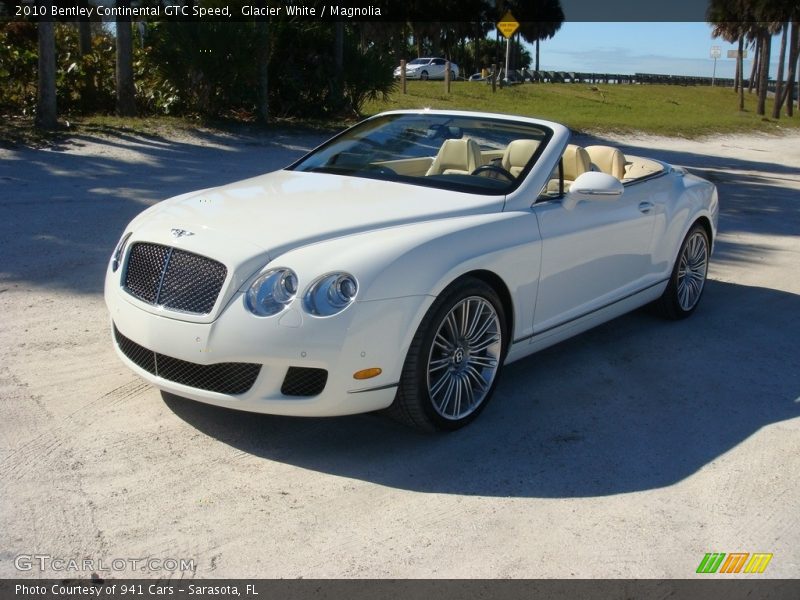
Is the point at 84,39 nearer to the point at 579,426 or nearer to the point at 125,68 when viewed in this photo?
the point at 125,68

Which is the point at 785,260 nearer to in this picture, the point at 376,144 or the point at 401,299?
the point at 376,144

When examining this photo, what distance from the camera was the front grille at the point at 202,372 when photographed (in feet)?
13.6

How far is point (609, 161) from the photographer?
22.3ft

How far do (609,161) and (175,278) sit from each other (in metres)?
3.70

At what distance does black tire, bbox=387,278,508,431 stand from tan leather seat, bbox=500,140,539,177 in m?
1.12

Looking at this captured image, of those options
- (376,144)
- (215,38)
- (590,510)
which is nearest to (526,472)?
(590,510)

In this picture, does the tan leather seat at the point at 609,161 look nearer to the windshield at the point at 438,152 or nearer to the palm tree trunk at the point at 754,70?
the windshield at the point at 438,152

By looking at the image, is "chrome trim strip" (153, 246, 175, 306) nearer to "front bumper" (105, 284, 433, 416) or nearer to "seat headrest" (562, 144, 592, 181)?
Result: "front bumper" (105, 284, 433, 416)

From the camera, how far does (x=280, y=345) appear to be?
403 cm

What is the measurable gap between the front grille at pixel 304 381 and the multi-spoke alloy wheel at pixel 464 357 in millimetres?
564

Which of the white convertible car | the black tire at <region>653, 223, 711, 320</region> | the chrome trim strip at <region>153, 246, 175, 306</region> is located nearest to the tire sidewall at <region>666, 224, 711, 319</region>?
the black tire at <region>653, 223, 711, 320</region>

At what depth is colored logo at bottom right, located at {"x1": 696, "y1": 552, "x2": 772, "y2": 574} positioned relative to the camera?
3586 mm
